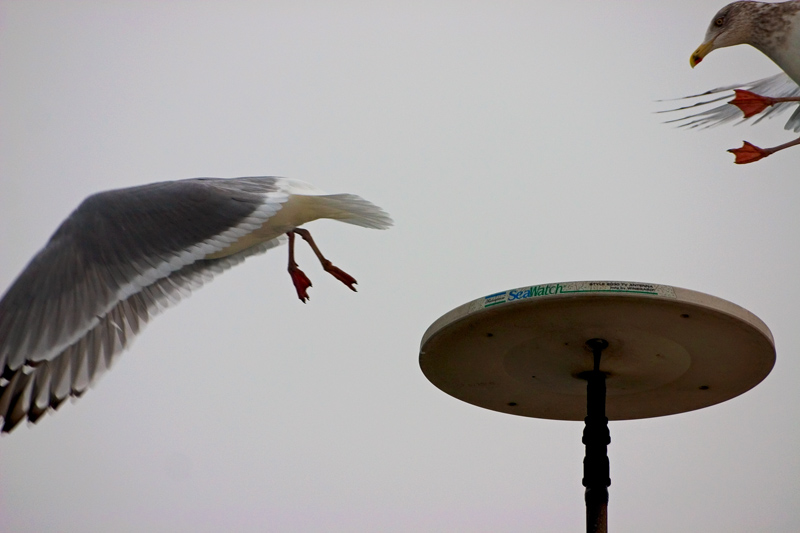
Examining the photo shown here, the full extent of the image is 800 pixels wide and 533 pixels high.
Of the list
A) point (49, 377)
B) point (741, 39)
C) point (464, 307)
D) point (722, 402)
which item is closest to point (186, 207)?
point (49, 377)

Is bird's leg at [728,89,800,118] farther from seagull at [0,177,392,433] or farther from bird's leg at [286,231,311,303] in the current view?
bird's leg at [286,231,311,303]

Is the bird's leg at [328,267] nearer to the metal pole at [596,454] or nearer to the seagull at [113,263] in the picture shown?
the seagull at [113,263]

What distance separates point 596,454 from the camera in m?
4.45

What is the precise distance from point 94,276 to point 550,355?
1.94m

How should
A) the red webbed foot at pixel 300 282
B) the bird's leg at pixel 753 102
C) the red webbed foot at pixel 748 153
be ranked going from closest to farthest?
1. the red webbed foot at pixel 300 282
2. the red webbed foot at pixel 748 153
3. the bird's leg at pixel 753 102

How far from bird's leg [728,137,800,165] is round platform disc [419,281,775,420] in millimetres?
1476

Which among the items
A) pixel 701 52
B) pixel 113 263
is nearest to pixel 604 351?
pixel 113 263

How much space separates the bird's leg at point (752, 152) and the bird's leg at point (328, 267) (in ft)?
6.82

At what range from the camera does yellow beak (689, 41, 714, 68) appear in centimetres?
640

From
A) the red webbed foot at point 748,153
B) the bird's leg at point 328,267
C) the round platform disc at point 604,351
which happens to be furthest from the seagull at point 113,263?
the red webbed foot at point 748,153

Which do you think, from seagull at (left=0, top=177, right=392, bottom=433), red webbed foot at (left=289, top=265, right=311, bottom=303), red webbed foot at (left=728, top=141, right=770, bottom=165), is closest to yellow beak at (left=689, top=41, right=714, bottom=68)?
red webbed foot at (left=728, top=141, right=770, bottom=165)

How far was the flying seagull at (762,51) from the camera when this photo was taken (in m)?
6.04

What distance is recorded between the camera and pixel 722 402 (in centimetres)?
500

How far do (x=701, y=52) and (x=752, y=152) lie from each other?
812mm
